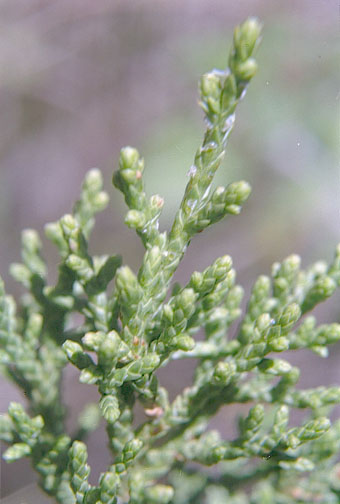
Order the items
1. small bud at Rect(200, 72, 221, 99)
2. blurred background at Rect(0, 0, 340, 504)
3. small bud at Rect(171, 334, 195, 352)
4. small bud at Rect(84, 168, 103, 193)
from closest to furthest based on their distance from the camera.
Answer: small bud at Rect(200, 72, 221, 99) < small bud at Rect(171, 334, 195, 352) < small bud at Rect(84, 168, 103, 193) < blurred background at Rect(0, 0, 340, 504)

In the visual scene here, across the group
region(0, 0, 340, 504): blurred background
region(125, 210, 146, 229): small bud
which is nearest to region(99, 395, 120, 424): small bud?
region(125, 210, 146, 229): small bud

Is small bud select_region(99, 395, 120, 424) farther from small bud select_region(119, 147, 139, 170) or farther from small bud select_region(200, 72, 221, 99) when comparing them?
small bud select_region(200, 72, 221, 99)

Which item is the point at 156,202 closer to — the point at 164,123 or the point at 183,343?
the point at 183,343

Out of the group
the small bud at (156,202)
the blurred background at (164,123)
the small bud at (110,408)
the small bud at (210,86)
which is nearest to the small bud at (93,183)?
the small bud at (156,202)

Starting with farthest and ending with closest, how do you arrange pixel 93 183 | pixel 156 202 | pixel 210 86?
pixel 93 183 → pixel 156 202 → pixel 210 86

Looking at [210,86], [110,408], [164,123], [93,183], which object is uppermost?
[164,123]

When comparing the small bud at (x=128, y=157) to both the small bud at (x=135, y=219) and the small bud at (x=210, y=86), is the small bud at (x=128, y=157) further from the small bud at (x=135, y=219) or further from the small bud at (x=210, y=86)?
the small bud at (x=210, y=86)

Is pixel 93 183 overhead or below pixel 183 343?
overhead

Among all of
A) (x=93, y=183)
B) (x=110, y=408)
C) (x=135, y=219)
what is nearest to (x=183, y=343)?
(x=110, y=408)
